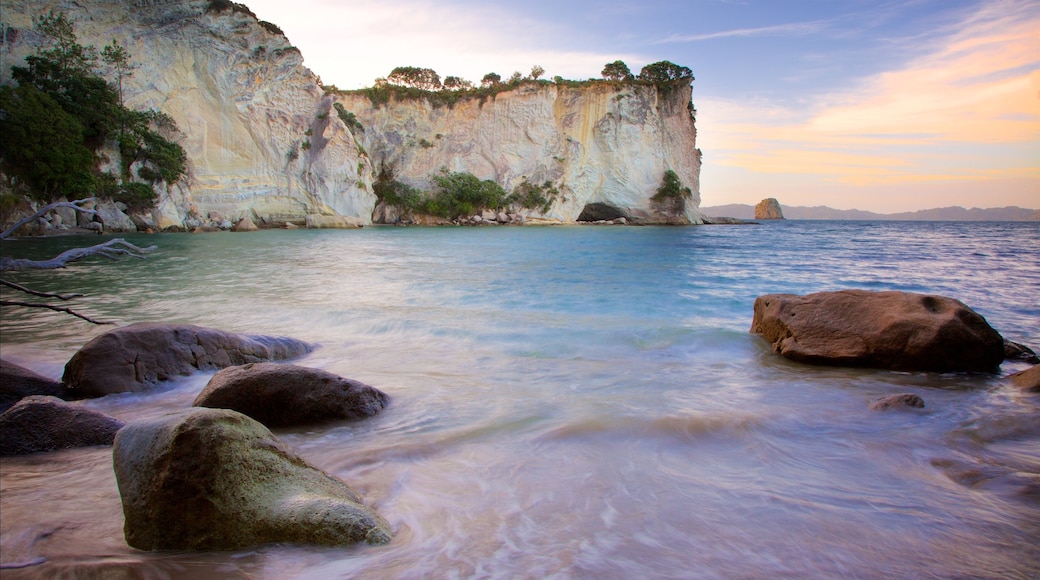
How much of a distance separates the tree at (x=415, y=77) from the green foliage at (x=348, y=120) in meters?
10.8

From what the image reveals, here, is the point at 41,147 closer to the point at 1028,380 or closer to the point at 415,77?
the point at 1028,380

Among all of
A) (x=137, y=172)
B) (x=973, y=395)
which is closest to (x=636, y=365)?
(x=973, y=395)

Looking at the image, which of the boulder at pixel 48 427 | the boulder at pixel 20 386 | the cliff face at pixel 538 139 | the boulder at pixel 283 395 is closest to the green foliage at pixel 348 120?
the cliff face at pixel 538 139

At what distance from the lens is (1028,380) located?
4.48 metres

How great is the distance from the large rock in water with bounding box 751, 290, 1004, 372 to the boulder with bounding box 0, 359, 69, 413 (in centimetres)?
639

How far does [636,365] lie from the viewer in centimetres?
541

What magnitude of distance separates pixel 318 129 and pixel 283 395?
1544 inches

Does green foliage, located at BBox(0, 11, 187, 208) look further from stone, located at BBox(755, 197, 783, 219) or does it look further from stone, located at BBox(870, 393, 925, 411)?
stone, located at BBox(755, 197, 783, 219)

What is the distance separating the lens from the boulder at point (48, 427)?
3.00 m

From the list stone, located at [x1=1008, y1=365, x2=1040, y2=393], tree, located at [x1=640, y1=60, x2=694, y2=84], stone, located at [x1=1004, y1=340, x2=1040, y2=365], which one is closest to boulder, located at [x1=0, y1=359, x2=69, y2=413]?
stone, located at [x1=1008, y1=365, x2=1040, y2=393]

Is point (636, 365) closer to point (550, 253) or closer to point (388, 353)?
point (388, 353)

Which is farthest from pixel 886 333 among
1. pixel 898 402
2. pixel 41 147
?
pixel 41 147

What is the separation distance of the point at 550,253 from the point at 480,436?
16.2m

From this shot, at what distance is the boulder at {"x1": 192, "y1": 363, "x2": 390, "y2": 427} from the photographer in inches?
145
